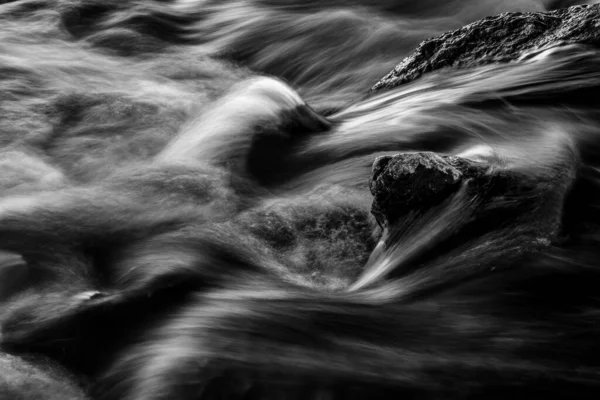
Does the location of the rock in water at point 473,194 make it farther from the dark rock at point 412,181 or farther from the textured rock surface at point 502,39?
the textured rock surface at point 502,39

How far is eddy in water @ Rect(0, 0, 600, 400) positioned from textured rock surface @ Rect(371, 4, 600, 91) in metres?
0.16

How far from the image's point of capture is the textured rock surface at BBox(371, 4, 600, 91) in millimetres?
6938

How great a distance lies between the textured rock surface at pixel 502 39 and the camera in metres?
6.94

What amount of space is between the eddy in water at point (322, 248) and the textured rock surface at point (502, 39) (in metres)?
0.16

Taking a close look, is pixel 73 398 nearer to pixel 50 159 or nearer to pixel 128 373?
pixel 128 373

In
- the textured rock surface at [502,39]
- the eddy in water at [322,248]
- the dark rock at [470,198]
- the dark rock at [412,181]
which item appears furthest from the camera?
the textured rock surface at [502,39]

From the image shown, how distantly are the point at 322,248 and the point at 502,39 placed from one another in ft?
9.80

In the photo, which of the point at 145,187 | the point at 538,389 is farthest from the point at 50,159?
the point at 538,389

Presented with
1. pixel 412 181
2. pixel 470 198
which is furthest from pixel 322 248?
pixel 470 198

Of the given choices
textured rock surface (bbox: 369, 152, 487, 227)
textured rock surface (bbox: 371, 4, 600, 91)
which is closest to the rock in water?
textured rock surface (bbox: 369, 152, 487, 227)

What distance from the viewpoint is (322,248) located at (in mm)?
4914

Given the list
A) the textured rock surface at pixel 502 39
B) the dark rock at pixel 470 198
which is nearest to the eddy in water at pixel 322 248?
the dark rock at pixel 470 198

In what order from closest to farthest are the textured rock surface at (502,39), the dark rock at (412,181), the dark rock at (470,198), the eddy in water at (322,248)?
1. the eddy in water at (322,248)
2. the dark rock at (470,198)
3. the dark rock at (412,181)
4. the textured rock surface at (502,39)

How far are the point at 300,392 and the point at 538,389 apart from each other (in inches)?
35.1
